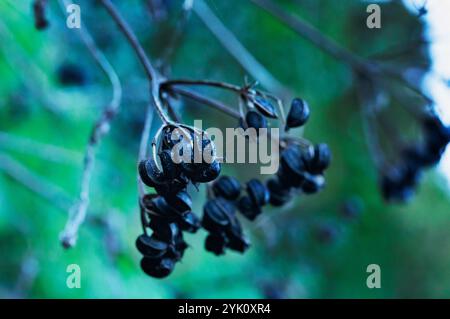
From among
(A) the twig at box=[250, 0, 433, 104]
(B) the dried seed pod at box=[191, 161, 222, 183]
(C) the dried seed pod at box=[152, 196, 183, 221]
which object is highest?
(A) the twig at box=[250, 0, 433, 104]

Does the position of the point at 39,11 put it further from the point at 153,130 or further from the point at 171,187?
the point at 153,130

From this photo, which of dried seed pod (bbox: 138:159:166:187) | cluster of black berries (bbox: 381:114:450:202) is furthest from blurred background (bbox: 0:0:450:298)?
dried seed pod (bbox: 138:159:166:187)

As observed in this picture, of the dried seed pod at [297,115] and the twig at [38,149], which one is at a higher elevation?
the twig at [38,149]

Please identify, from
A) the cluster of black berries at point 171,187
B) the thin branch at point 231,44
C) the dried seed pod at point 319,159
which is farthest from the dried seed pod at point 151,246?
the thin branch at point 231,44

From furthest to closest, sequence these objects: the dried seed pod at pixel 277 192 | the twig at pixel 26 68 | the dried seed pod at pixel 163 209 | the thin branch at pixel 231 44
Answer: the twig at pixel 26 68 < the thin branch at pixel 231 44 < the dried seed pod at pixel 277 192 < the dried seed pod at pixel 163 209

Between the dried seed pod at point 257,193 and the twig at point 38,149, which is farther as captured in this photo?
the twig at point 38,149

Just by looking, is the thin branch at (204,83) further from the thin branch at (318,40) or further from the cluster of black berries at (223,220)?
the thin branch at (318,40)

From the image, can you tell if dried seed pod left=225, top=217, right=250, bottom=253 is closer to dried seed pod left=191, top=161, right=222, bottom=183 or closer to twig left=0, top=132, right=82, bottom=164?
dried seed pod left=191, top=161, right=222, bottom=183
